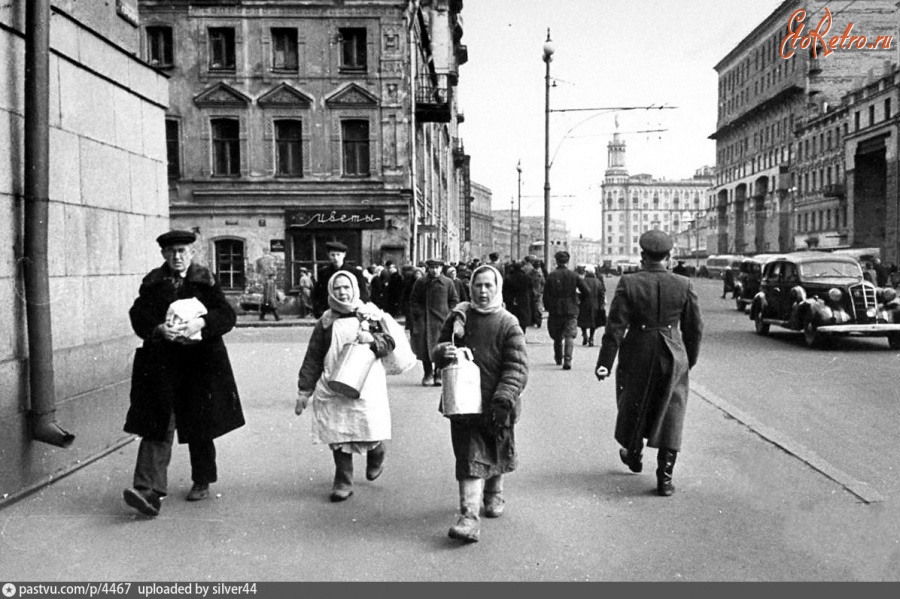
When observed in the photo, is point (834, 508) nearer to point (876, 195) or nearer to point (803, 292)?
point (803, 292)

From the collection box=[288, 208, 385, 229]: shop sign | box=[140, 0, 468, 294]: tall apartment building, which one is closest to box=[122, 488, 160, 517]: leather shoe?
box=[140, 0, 468, 294]: tall apartment building

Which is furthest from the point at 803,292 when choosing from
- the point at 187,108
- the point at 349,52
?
the point at 187,108

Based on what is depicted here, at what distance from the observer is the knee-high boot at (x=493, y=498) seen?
5359mm

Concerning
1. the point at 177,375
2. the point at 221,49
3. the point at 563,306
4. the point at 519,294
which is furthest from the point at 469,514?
the point at 221,49

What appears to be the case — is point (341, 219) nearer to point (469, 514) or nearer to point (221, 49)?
point (221, 49)

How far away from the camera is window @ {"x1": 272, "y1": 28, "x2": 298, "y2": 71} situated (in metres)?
27.6

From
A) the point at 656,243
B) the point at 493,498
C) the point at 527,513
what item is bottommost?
the point at 527,513

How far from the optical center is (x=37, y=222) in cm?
608

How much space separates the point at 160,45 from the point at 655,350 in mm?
25689

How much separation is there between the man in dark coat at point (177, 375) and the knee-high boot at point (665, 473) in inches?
116

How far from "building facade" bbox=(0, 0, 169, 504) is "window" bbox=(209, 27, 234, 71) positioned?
66.1ft

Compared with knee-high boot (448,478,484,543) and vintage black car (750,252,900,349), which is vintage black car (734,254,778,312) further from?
knee-high boot (448,478,484,543)

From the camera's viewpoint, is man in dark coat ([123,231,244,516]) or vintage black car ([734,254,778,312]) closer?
man in dark coat ([123,231,244,516])
